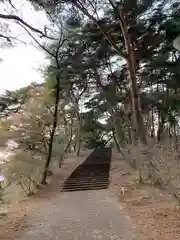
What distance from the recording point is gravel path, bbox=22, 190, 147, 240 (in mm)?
6754

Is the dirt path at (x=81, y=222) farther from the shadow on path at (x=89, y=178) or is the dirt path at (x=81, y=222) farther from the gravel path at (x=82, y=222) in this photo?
the shadow on path at (x=89, y=178)

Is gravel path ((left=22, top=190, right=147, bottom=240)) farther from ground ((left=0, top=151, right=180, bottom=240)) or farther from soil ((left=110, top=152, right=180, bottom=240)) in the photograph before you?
soil ((left=110, top=152, right=180, bottom=240))

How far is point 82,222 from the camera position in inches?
319

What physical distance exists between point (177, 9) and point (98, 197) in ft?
27.0

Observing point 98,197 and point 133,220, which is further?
point 98,197

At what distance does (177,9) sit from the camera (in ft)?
47.0

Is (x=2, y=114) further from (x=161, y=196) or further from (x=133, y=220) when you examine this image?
(x=133, y=220)

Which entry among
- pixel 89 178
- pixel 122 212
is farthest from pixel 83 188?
pixel 122 212

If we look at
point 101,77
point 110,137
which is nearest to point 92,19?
point 101,77

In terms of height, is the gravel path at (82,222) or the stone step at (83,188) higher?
the stone step at (83,188)

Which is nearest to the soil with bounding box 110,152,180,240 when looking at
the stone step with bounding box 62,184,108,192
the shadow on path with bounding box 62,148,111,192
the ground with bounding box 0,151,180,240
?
the ground with bounding box 0,151,180,240

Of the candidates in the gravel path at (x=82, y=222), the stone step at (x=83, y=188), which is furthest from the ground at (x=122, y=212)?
the stone step at (x=83, y=188)

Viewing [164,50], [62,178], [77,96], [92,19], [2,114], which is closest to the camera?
[92,19]

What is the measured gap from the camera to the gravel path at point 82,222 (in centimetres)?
675
